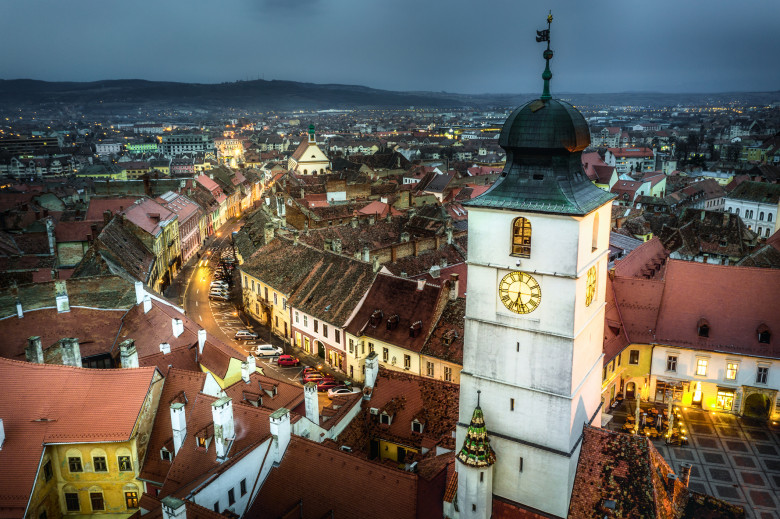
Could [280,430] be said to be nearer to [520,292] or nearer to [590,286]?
[520,292]

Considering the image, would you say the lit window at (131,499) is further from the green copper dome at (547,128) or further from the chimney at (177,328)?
the green copper dome at (547,128)

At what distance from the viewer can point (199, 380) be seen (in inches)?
1369

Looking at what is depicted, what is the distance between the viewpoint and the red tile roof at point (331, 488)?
88.7 feet

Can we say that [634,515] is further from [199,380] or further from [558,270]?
[199,380]

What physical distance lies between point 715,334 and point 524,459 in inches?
1058

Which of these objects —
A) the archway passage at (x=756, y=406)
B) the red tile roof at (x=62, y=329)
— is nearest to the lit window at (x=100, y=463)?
the red tile roof at (x=62, y=329)

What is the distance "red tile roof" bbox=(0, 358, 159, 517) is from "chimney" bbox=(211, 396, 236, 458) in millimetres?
4698

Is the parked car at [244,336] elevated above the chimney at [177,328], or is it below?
below

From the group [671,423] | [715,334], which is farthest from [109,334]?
[715,334]

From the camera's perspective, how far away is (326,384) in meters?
53.3

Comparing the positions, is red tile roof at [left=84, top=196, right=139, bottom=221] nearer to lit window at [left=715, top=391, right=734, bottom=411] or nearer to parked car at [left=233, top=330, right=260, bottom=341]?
parked car at [left=233, top=330, right=260, bottom=341]

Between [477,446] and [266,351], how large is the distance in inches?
1523

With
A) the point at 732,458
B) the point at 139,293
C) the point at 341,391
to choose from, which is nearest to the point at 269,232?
the point at 139,293

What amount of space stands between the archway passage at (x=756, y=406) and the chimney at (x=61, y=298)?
51.0 metres
